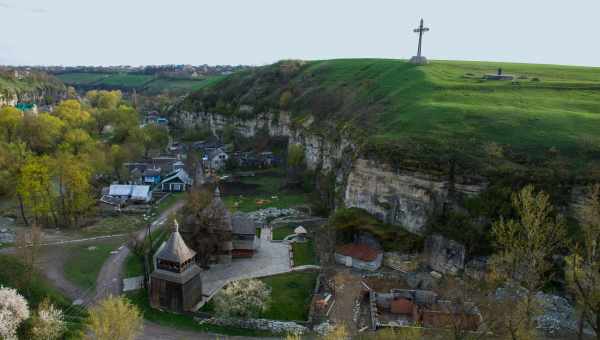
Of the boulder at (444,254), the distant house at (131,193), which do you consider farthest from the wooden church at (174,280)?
the distant house at (131,193)

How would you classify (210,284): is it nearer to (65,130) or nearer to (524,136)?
(524,136)

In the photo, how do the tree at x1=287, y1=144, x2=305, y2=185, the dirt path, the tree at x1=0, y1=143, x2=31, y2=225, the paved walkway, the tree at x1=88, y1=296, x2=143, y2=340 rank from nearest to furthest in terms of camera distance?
the tree at x1=88, y1=296, x2=143, y2=340 → the dirt path → the paved walkway → the tree at x1=0, y1=143, x2=31, y2=225 → the tree at x1=287, y1=144, x2=305, y2=185

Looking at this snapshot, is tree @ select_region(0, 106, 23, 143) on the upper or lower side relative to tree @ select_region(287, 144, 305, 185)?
upper

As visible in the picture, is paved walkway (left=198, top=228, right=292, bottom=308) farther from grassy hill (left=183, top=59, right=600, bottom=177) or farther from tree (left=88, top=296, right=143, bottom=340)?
grassy hill (left=183, top=59, right=600, bottom=177)

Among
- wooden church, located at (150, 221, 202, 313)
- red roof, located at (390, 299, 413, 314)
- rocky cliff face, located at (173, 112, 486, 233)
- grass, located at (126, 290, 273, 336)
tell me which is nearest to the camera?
grass, located at (126, 290, 273, 336)

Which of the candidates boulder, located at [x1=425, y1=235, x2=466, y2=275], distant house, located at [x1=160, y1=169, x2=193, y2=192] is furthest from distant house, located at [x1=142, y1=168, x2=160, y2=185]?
boulder, located at [x1=425, y1=235, x2=466, y2=275]

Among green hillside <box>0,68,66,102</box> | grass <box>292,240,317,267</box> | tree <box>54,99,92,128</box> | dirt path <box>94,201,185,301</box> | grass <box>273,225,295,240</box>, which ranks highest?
green hillside <box>0,68,66,102</box>

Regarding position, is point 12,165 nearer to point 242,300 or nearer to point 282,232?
point 282,232
